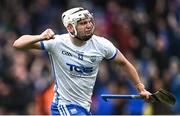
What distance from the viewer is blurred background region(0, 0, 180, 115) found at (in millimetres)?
16391

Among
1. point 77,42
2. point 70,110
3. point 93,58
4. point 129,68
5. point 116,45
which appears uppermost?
point 77,42

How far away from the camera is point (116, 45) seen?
1889 cm

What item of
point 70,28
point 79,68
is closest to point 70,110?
point 79,68

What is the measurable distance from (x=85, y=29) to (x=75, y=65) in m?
0.46

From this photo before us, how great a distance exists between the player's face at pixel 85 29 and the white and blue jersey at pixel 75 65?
23 cm

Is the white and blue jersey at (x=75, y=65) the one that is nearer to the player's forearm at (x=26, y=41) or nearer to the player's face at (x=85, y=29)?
the player's face at (x=85, y=29)

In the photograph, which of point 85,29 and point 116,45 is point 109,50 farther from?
point 116,45

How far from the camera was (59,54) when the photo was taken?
11.2 m

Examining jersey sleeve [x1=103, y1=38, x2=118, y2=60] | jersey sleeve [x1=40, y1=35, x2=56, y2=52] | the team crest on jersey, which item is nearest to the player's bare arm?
jersey sleeve [x1=103, y1=38, x2=118, y2=60]

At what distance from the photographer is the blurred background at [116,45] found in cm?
1639

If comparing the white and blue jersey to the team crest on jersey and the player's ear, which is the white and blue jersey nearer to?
the team crest on jersey

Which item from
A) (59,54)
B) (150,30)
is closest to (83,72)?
(59,54)

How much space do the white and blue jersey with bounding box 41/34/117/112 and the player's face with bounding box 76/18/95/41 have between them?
0.23 m

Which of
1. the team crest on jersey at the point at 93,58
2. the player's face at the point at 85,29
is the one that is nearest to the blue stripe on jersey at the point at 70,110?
the team crest on jersey at the point at 93,58
